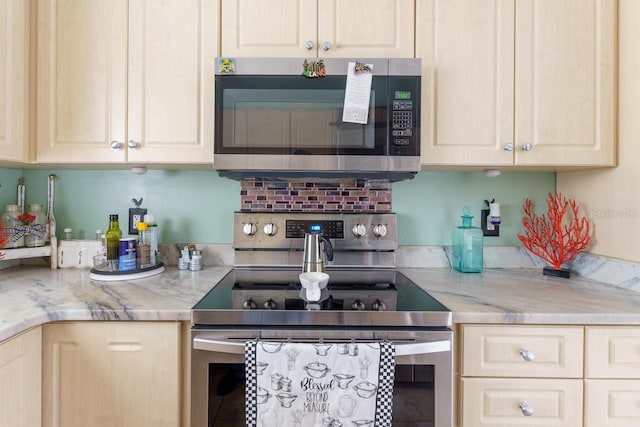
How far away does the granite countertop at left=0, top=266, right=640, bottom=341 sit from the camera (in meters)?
1.02

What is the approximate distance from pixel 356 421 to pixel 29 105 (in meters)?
1.58

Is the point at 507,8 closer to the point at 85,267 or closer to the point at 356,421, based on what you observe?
the point at 356,421

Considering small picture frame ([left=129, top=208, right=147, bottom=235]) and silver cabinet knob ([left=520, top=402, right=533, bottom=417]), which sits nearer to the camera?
silver cabinet knob ([left=520, top=402, right=533, bottom=417])

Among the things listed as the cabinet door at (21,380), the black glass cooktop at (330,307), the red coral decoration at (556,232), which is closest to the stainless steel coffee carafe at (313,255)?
the black glass cooktop at (330,307)

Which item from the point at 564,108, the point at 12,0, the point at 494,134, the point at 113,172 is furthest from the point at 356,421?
the point at 12,0

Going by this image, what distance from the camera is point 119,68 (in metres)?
1.35

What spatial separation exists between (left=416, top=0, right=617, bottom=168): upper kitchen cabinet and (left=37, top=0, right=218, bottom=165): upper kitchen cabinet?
2.89 ft

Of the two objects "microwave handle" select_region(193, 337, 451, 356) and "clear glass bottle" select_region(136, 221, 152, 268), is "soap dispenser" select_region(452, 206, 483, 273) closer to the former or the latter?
"microwave handle" select_region(193, 337, 451, 356)

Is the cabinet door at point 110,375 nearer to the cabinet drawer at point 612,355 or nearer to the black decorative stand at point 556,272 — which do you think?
the cabinet drawer at point 612,355

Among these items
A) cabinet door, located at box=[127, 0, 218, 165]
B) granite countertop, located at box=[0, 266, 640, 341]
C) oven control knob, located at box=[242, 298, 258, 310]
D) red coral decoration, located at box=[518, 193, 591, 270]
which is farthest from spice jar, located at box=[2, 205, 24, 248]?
red coral decoration, located at box=[518, 193, 591, 270]

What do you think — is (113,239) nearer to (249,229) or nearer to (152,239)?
(152,239)

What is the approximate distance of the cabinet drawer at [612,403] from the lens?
104 cm

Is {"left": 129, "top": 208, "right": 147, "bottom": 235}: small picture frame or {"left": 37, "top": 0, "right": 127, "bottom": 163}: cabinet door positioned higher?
{"left": 37, "top": 0, "right": 127, "bottom": 163}: cabinet door

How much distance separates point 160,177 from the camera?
171 cm
